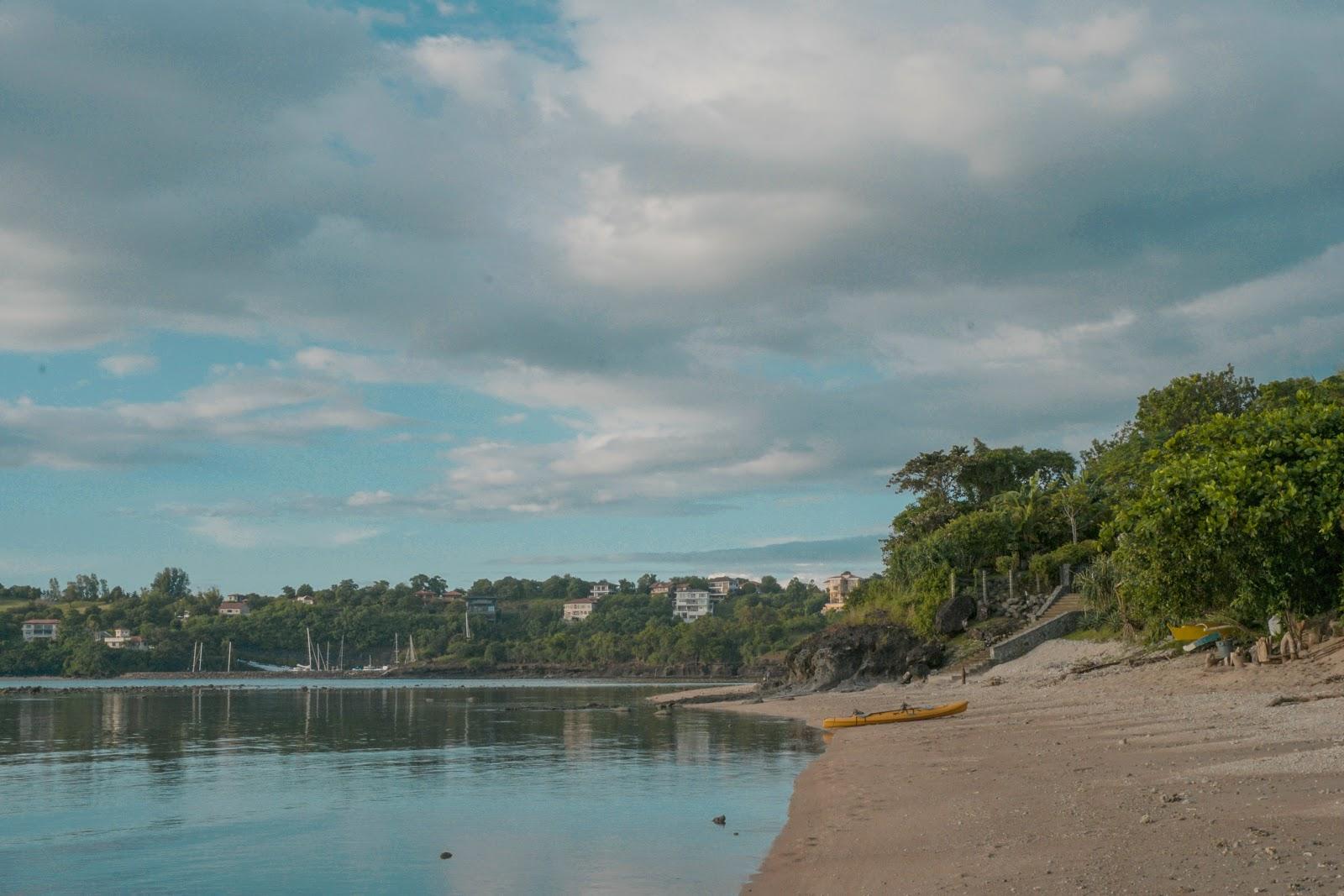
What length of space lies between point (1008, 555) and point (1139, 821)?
47.8 m

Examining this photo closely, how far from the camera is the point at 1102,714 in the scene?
2914 cm

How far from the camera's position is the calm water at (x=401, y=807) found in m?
17.4

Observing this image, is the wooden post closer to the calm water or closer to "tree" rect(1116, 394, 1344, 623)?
"tree" rect(1116, 394, 1344, 623)

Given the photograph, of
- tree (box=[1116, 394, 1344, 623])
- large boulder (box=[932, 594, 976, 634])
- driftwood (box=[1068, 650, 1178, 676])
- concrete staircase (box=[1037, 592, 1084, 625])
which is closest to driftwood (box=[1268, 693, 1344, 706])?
tree (box=[1116, 394, 1344, 623])

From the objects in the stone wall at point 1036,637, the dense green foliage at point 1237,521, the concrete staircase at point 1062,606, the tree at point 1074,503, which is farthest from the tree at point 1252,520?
the tree at point 1074,503

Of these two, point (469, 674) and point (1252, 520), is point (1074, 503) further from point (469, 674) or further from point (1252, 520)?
point (469, 674)

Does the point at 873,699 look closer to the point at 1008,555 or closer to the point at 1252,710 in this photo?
the point at 1008,555

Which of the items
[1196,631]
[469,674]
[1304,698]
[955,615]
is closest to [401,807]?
[1304,698]

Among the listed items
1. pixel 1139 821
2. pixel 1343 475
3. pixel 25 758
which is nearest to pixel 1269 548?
pixel 1343 475

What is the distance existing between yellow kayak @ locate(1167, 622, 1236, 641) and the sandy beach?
2962 mm

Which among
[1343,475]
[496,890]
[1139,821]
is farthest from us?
[1343,475]

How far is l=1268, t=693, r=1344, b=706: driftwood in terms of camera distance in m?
24.4

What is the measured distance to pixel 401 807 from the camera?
82.0 ft

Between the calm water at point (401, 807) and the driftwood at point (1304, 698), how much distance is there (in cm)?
1122
